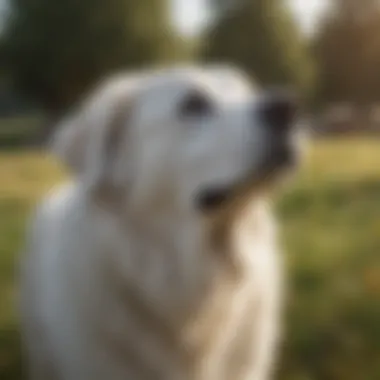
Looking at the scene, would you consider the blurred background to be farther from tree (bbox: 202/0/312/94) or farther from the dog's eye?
the dog's eye

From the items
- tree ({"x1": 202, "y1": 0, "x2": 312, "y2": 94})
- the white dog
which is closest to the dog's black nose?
the white dog

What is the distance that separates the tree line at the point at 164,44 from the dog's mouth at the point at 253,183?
271mm

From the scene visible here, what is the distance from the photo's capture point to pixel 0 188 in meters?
1.29

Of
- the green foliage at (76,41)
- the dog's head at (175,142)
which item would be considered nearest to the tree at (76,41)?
the green foliage at (76,41)

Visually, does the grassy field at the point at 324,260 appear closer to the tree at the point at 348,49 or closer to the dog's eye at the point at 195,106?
the tree at the point at 348,49

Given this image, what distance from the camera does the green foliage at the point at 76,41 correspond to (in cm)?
114

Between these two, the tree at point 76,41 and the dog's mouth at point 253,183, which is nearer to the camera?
the dog's mouth at point 253,183

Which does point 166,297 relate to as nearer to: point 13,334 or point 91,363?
point 91,363

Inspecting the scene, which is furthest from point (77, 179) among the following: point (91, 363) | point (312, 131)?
point (312, 131)

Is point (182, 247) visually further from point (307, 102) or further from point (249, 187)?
point (307, 102)

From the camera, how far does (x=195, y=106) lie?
3.24ft

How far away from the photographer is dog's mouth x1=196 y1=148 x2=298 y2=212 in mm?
932

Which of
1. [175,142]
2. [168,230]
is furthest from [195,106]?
[168,230]

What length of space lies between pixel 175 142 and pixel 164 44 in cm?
26
